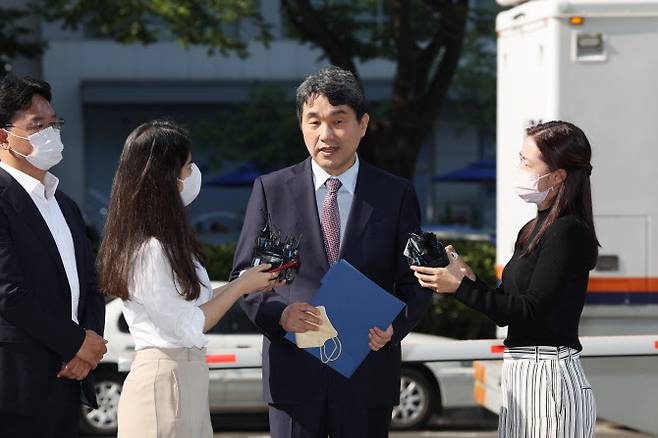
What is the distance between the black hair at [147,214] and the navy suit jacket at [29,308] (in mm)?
316

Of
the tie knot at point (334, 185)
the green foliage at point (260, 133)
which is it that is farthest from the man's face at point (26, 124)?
the green foliage at point (260, 133)

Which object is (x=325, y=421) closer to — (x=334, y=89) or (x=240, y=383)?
(x=334, y=89)

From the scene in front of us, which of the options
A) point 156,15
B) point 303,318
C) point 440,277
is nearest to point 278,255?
point 303,318

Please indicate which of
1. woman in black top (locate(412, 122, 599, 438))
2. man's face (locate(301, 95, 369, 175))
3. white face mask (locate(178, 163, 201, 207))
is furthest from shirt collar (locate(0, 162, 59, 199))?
woman in black top (locate(412, 122, 599, 438))

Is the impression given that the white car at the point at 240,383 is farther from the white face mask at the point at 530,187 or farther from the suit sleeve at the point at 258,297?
the white face mask at the point at 530,187

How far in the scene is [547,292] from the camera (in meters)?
3.97

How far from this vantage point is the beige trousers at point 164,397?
3854mm

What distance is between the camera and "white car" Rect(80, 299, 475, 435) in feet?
30.8

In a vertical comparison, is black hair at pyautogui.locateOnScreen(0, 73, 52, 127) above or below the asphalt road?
above

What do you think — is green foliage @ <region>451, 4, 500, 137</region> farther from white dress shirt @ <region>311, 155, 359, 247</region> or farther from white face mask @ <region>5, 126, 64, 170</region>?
white face mask @ <region>5, 126, 64, 170</region>

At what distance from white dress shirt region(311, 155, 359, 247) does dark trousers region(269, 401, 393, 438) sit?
74 cm

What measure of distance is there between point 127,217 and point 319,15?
1092cm

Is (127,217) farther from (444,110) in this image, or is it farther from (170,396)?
(444,110)

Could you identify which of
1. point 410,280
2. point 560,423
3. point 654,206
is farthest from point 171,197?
point 654,206
